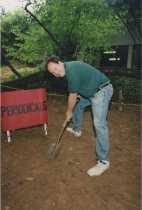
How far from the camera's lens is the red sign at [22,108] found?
6.22 meters

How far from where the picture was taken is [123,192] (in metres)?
4.55

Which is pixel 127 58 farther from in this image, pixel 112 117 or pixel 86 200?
pixel 86 200

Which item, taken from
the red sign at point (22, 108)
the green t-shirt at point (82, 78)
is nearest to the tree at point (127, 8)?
the red sign at point (22, 108)

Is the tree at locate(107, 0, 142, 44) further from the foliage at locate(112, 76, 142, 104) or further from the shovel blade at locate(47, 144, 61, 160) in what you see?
the shovel blade at locate(47, 144, 61, 160)

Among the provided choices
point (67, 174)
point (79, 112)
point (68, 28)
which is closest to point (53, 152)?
point (67, 174)

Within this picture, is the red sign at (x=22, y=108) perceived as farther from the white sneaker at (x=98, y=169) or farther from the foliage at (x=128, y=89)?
the foliage at (x=128, y=89)

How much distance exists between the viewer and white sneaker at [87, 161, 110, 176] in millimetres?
5016

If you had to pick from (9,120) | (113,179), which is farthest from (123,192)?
(9,120)

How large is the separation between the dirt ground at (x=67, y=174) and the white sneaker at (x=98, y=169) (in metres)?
0.08

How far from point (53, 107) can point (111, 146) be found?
3.88 metres

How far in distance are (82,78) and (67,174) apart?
5.30 ft

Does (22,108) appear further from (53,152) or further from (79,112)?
(53,152)

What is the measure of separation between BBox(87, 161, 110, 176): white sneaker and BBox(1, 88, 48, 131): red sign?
204 centimetres

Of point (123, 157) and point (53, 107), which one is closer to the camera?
point (123, 157)
